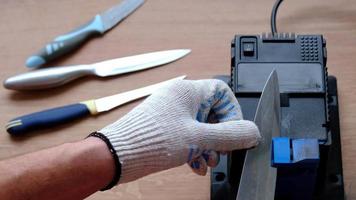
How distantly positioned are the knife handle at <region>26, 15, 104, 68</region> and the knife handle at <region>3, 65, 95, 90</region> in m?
0.02

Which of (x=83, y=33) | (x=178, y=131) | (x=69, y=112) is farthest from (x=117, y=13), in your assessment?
(x=178, y=131)

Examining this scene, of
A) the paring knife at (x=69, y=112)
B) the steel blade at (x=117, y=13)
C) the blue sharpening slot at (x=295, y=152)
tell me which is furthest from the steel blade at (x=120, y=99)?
the blue sharpening slot at (x=295, y=152)

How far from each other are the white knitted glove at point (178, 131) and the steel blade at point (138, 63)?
16 centimetres

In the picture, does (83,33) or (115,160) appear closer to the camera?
(115,160)

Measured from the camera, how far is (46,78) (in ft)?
2.61

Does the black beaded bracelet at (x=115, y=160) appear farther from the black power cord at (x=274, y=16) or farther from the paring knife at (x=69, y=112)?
the black power cord at (x=274, y=16)

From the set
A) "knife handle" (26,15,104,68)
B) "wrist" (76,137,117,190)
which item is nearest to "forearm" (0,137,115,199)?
"wrist" (76,137,117,190)

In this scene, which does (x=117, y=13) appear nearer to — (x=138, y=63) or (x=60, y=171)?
(x=138, y=63)

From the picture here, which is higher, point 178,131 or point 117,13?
point 117,13

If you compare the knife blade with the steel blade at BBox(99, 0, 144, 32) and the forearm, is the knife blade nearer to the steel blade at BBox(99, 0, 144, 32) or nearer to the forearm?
the forearm

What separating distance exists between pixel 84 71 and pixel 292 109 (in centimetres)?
30

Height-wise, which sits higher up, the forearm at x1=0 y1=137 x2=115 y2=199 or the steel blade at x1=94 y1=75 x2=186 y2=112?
the steel blade at x1=94 y1=75 x2=186 y2=112

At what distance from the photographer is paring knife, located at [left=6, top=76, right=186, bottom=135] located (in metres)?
0.77

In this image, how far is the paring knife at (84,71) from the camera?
796 mm
